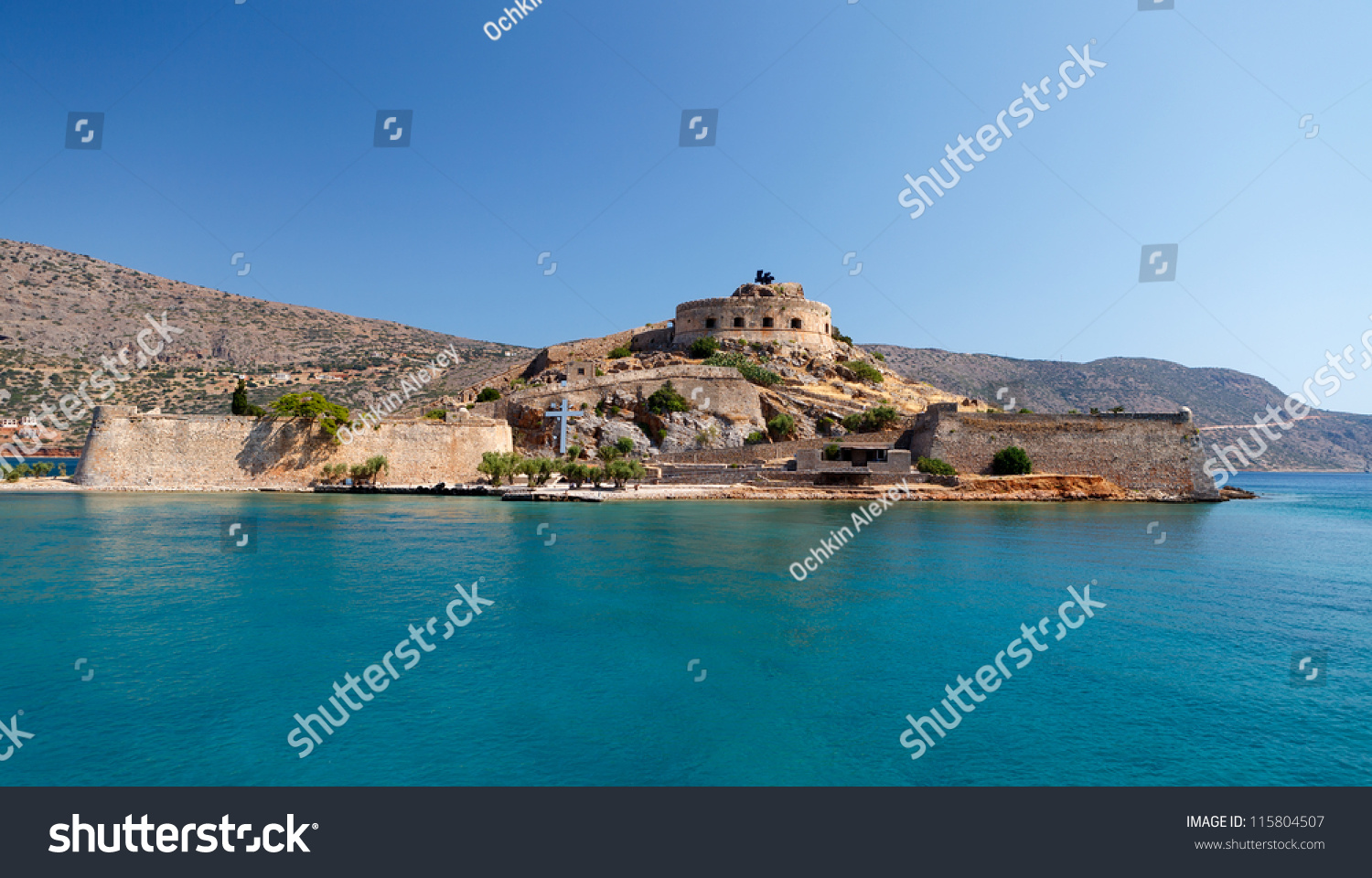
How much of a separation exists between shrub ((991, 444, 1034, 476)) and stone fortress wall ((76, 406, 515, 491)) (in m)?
24.6

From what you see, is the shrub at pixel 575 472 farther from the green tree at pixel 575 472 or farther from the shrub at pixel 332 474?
the shrub at pixel 332 474

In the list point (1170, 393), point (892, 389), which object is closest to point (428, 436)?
point (892, 389)

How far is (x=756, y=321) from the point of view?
47.8 m

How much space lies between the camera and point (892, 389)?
44594 millimetres

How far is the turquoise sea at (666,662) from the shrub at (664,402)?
19.4 metres

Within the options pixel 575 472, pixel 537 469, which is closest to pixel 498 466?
pixel 537 469

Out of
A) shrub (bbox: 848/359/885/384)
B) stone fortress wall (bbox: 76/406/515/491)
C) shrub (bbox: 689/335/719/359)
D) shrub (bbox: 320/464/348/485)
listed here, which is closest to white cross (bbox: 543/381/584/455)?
stone fortress wall (bbox: 76/406/515/491)

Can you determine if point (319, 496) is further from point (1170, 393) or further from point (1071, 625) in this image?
point (1170, 393)

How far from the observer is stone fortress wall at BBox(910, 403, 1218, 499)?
32969 millimetres

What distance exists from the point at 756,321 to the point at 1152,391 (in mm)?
92928

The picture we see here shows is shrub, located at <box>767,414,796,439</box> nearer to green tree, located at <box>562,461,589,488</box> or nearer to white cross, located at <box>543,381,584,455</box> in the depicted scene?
white cross, located at <box>543,381,584,455</box>

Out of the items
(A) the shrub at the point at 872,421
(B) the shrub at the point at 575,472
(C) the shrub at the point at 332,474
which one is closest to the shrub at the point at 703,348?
(A) the shrub at the point at 872,421

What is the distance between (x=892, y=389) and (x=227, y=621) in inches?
1594

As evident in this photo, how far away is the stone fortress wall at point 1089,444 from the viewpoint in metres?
33.0
